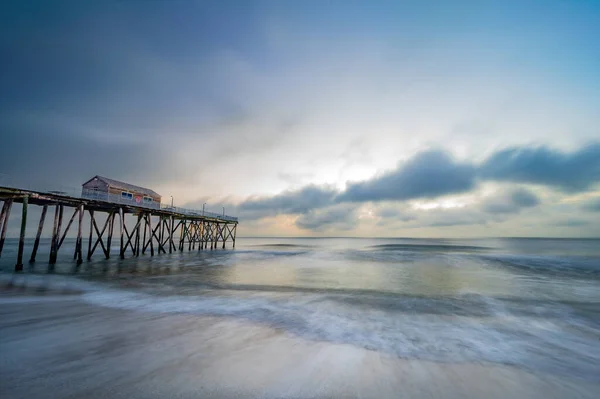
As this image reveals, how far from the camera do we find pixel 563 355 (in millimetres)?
6410

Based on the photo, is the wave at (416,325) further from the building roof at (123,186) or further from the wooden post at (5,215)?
the building roof at (123,186)

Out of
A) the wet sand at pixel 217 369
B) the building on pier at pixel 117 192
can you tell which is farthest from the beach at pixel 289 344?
the building on pier at pixel 117 192

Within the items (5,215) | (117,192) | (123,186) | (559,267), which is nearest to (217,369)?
(5,215)

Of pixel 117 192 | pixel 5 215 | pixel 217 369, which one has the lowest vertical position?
pixel 217 369

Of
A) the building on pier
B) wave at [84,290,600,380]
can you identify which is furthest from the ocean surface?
the building on pier

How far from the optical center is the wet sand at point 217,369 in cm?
429

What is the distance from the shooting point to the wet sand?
14.1ft

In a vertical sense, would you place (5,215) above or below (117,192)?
below

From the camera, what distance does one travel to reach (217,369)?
4.98 metres

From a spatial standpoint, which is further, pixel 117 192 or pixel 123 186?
pixel 123 186

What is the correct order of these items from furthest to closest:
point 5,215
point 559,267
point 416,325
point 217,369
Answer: point 559,267
point 5,215
point 416,325
point 217,369

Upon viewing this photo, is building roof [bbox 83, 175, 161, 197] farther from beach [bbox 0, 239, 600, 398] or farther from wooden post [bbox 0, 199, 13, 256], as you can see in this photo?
beach [bbox 0, 239, 600, 398]

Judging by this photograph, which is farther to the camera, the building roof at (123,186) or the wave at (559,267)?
the building roof at (123,186)

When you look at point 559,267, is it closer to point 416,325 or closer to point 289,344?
point 416,325
